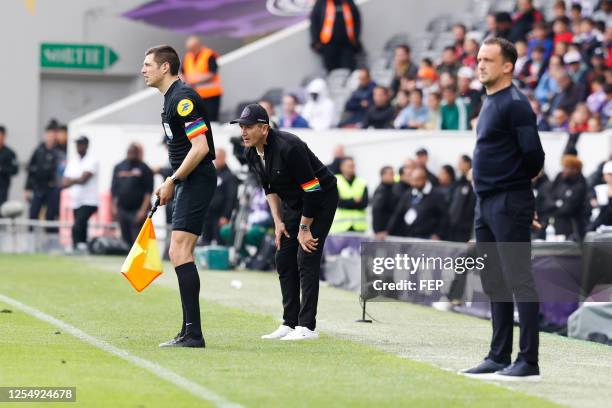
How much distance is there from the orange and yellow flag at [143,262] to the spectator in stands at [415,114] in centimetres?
1236

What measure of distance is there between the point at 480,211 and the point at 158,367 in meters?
2.13

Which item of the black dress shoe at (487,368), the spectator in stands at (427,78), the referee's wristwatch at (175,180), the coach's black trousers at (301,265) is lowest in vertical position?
the black dress shoe at (487,368)

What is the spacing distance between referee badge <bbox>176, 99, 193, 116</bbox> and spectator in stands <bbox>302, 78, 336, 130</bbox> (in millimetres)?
13767

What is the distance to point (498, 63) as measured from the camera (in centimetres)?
854

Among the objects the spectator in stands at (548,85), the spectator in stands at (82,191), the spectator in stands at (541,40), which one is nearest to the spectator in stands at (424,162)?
the spectator in stands at (548,85)

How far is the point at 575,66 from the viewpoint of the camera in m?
20.8

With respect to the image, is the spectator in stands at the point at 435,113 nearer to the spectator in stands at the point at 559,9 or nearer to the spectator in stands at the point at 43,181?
the spectator in stands at the point at 559,9

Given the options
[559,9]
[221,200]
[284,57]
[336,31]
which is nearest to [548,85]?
[559,9]

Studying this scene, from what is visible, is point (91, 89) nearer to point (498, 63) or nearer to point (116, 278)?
point (116, 278)

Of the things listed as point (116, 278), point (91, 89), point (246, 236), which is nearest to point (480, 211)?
point (116, 278)

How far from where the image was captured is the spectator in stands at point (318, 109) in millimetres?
23781

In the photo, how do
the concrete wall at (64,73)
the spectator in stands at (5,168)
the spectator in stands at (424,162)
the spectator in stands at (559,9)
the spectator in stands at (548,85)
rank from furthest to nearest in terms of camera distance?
the concrete wall at (64,73), the spectator in stands at (5,168), the spectator in stands at (559,9), the spectator in stands at (548,85), the spectator in stands at (424,162)

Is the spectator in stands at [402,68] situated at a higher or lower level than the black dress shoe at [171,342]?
higher

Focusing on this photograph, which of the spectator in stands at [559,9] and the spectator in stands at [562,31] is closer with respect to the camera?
the spectator in stands at [562,31]
